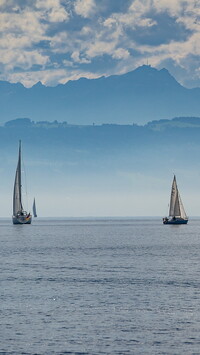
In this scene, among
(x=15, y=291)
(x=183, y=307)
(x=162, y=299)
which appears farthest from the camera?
(x=15, y=291)

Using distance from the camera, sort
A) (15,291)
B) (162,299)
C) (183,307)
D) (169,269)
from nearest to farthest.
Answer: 1. (183,307)
2. (162,299)
3. (15,291)
4. (169,269)

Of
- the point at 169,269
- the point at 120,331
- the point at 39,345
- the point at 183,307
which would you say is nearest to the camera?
the point at 39,345

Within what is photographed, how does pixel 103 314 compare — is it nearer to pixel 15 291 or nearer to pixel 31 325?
pixel 31 325

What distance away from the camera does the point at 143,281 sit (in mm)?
85125

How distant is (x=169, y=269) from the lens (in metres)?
102

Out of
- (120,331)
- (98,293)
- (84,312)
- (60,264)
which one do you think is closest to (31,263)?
(60,264)

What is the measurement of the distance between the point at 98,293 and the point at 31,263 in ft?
127

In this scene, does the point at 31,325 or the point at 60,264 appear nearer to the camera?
the point at 31,325

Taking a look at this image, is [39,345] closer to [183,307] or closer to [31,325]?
[31,325]

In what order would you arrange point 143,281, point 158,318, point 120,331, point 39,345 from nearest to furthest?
point 39,345 < point 120,331 < point 158,318 < point 143,281

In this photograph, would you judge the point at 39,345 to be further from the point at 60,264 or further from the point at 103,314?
the point at 60,264

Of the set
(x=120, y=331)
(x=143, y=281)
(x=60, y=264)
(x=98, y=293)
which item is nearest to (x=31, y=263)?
(x=60, y=264)

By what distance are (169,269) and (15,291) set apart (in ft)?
104

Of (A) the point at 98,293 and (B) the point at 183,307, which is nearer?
(B) the point at 183,307
